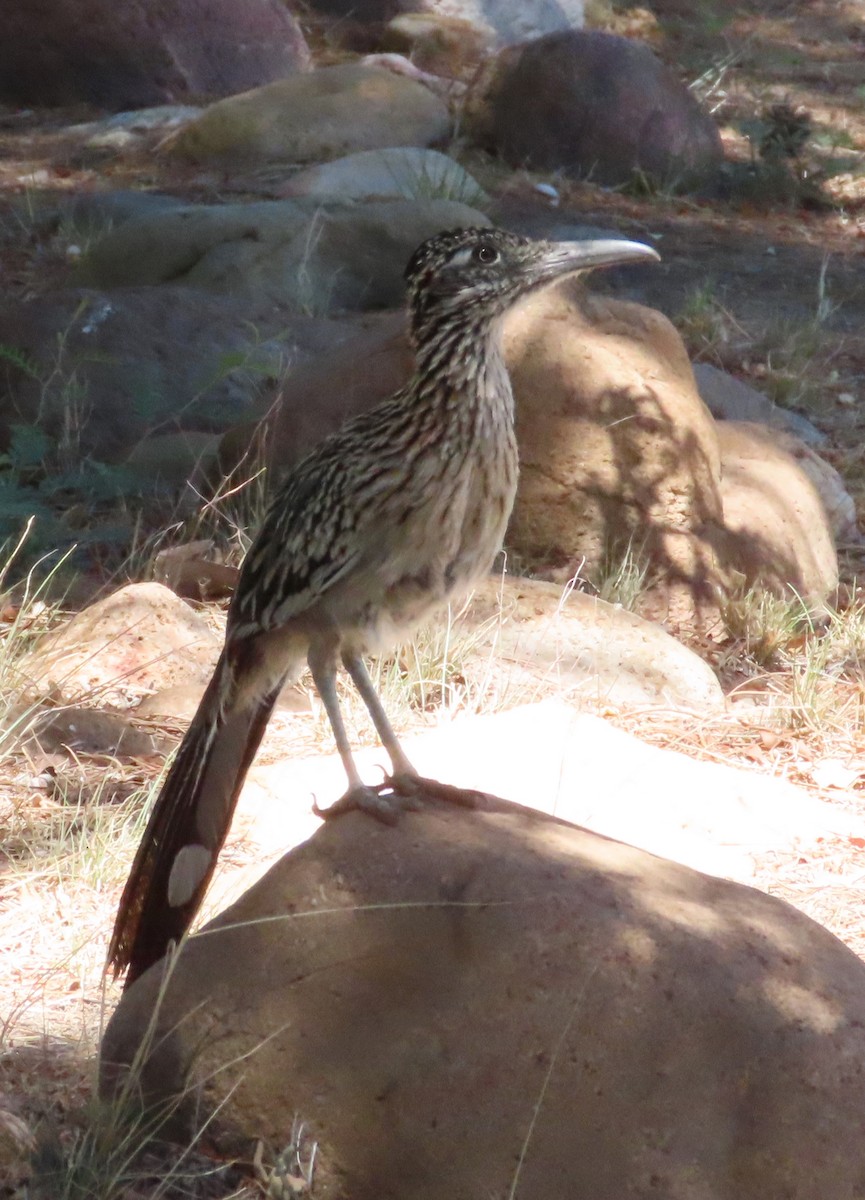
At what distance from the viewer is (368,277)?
9.64 m

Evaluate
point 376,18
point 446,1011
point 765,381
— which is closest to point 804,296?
point 765,381

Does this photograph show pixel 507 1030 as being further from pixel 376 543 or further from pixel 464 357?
pixel 464 357

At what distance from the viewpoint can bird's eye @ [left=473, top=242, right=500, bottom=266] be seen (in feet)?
12.1

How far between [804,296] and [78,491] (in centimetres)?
565

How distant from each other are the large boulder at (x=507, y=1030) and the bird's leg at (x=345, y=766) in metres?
0.09

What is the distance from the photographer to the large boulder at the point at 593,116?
12812 mm

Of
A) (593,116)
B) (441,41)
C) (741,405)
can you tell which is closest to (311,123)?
(593,116)

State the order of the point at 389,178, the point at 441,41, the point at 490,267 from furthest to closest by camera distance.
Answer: the point at 441,41
the point at 389,178
the point at 490,267

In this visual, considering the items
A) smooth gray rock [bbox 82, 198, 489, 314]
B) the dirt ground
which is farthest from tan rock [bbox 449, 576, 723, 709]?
smooth gray rock [bbox 82, 198, 489, 314]

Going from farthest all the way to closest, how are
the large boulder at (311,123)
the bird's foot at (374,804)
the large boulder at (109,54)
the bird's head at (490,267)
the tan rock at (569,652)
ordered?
the large boulder at (109,54)
the large boulder at (311,123)
the tan rock at (569,652)
the bird's head at (490,267)
the bird's foot at (374,804)

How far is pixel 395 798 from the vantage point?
11.6 ft

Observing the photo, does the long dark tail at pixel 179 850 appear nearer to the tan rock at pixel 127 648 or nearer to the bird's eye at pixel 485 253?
the bird's eye at pixel 485 253

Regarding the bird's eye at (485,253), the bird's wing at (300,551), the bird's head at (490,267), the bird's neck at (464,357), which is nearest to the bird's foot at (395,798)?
the bird's wing at (300,551)

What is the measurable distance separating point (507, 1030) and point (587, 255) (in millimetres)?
1740
